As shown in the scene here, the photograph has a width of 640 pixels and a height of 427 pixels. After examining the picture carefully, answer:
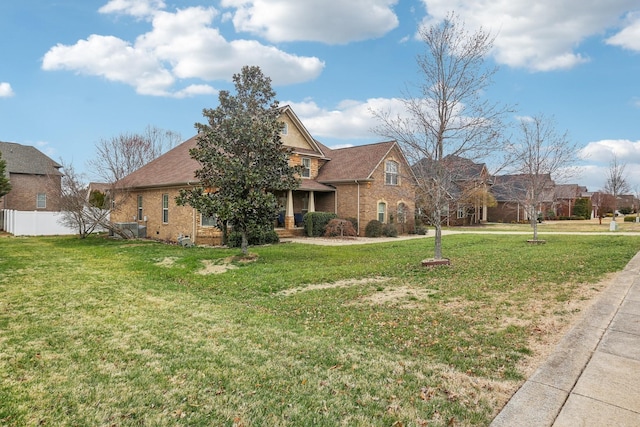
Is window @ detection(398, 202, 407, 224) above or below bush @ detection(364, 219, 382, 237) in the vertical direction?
above

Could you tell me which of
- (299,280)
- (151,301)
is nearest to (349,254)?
(299,280)

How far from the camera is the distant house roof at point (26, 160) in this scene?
113ft

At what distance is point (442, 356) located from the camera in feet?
14.7

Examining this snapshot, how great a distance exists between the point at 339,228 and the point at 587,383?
1879 cm

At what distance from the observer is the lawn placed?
3316mm

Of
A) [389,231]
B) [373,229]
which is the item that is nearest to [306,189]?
[373,229]

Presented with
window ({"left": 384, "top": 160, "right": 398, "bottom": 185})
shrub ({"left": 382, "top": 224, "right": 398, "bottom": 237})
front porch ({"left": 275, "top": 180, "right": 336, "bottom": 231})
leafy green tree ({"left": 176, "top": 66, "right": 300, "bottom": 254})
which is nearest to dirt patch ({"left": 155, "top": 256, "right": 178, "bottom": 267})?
leafy green tree ({"left": 176, "top": 66, "right": 300, "bottom": 254})

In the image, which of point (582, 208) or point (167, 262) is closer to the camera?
point (167, 262)

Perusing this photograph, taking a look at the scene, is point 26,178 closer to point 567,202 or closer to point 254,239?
point 254,239

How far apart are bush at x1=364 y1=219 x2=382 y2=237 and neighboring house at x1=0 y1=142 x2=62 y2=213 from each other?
2787 cm

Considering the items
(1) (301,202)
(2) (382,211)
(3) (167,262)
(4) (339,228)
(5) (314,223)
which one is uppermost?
(1) (301,202)

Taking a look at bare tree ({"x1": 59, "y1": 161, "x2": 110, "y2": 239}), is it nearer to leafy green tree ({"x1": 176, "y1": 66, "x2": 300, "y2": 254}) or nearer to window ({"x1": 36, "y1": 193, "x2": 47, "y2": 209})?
leafy green tree ({"x1": 176, "y1": 66, "x2": 300, "y2": 254})

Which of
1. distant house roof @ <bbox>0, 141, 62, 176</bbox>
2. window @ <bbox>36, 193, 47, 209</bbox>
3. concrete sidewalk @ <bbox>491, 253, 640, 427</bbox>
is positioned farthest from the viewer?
window @ <bbox>36, 193, 47, 209</bbox>

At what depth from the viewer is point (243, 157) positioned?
524 inches
